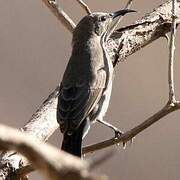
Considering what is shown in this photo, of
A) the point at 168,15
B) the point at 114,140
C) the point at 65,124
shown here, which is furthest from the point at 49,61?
the point at 114,140

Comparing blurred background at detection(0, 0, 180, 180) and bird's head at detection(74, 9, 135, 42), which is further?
blurred background at detection(0, 0, 180, 180)

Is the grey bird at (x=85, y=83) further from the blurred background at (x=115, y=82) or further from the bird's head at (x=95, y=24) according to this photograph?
the blurred background at (x=115, y=82)

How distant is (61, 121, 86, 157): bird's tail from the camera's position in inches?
87.4

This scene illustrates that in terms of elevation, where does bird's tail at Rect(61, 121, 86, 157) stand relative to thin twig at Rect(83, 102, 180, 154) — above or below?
above

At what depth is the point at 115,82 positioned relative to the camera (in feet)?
17.6

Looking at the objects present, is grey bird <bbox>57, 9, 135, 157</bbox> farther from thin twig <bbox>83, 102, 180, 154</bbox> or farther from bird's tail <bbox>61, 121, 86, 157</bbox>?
thin twig <bbox>83, 102, 180, 154</bbox>

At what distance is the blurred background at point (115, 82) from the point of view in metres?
4.89

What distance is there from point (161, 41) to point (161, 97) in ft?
2.16

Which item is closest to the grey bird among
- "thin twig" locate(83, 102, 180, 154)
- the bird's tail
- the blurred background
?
the bird's tail

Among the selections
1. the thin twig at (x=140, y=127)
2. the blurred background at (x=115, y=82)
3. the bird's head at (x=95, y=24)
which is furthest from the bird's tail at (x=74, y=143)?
the blurred background at (x=115, y=82)

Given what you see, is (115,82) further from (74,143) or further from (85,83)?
(74,143)

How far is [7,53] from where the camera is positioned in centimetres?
563

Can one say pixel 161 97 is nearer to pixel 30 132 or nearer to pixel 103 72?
pixel 103 72

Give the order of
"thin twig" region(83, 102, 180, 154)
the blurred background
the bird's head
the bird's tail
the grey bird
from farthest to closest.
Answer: the blurred background, the bird's head, the grey bird, the bird's tail, "thin twig" region(83, 102, 180, 154)
